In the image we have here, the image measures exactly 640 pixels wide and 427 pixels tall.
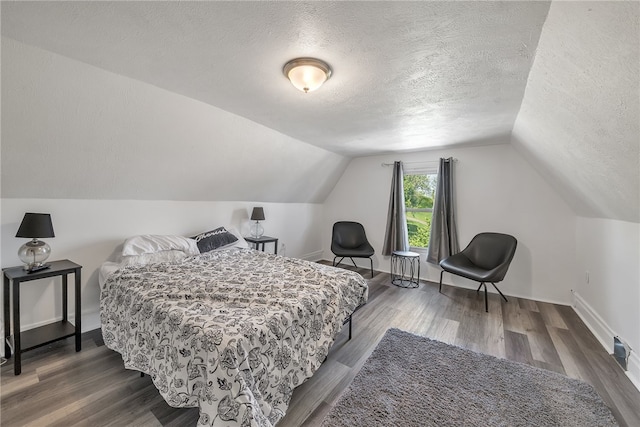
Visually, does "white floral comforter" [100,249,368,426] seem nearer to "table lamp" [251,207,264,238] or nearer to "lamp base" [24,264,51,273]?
"lamp base" [24,264,51,273]

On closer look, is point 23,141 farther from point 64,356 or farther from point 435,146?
point 435,146

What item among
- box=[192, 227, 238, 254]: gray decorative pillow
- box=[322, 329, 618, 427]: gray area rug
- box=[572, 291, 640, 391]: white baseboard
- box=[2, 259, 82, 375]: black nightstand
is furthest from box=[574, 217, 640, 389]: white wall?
box=[2, 259, 82, 375]: black nightstand

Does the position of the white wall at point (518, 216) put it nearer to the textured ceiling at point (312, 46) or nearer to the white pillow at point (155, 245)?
the textured ceiling at point (312, 46)

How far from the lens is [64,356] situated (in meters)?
2.02

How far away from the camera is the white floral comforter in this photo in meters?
1.21

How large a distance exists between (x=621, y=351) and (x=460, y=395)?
148 centimetres

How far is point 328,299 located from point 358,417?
714 mm

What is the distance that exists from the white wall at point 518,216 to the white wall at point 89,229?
11.4 ft

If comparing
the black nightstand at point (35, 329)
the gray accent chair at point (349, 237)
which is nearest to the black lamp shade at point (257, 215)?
the gray accent chair at point (349, 237)

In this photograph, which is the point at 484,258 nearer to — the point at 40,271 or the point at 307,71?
the point at 307,71

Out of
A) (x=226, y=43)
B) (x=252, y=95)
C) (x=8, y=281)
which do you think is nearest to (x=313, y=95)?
(x=252, y=95)

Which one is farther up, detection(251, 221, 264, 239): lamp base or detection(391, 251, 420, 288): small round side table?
detection(251, 221, 264, 239): lamp base

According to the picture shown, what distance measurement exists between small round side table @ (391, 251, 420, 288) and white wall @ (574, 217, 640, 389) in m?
1.83

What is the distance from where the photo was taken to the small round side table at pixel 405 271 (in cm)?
403
